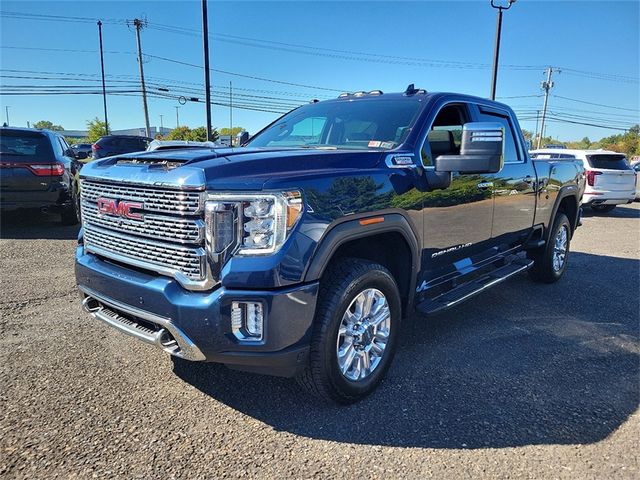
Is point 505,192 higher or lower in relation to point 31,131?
lower

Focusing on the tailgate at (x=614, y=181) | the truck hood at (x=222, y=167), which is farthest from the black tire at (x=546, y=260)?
the tailgate at (x=614, y=181)

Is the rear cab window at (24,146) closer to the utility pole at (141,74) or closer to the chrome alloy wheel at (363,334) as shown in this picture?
the chrome alloy wheel at (363,334)

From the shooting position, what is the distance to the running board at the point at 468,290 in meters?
3.47

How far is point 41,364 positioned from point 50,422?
0.81 m

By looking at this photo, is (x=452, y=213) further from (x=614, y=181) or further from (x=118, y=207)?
(x=614, y=181)

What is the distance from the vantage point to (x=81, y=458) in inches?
93.1

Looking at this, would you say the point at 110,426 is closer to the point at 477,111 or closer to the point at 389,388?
the point at 389,388

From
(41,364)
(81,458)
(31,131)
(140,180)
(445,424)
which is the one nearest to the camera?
(81,458)

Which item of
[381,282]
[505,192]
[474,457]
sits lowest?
[474,457]

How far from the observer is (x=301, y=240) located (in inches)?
96.3

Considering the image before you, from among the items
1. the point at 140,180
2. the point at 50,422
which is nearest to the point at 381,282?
the point at 140,180

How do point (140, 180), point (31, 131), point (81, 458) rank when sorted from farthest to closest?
point (31, 131)
point (140, 180)
point (81, 458)

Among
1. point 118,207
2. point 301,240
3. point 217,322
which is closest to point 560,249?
point 301,240

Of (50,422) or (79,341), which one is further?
(79,341)
